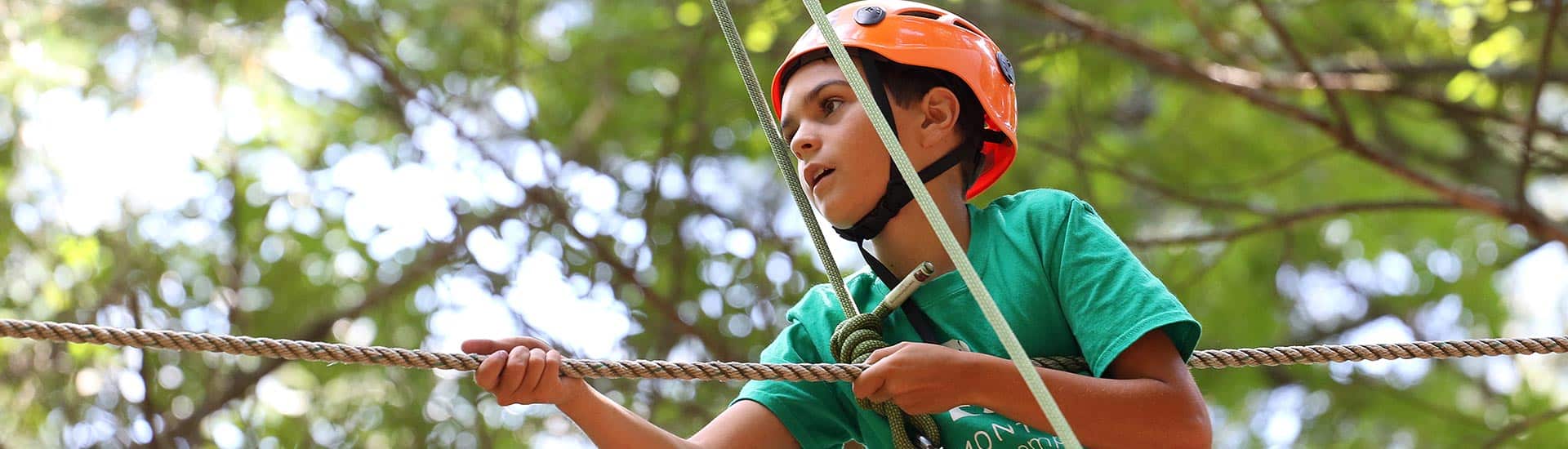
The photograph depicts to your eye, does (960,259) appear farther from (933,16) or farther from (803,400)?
(933,16)

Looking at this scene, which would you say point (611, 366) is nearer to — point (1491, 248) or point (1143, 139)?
point (1143, 139)

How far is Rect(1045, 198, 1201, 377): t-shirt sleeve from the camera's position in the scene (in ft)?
7.30

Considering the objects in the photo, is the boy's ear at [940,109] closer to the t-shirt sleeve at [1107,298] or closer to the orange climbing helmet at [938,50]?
the orange climbing helmet at [938,50]

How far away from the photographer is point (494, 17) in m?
6.54

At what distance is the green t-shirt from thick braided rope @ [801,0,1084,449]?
217 mm

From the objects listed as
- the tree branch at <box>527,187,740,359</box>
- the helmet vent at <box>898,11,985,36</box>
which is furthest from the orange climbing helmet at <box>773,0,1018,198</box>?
the tree branch at <box>527,187,740,359</box>

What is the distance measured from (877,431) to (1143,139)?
4543 mm

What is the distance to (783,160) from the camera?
2.68m

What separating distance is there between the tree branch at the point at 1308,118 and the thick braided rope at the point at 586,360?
2869 mm

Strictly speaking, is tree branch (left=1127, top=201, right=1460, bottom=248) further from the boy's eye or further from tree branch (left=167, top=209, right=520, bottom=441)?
the boy's eye

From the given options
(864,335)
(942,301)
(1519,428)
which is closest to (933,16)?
(942,301)

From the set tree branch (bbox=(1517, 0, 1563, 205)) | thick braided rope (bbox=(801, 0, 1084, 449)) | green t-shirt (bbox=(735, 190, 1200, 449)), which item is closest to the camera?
thick braided rope (bbox=(801, 0, 1084, 449))

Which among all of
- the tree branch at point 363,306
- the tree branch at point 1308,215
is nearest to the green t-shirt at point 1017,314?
the tree branch at point 1308,215

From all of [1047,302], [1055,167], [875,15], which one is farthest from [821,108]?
[1055,167]
